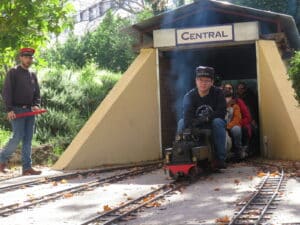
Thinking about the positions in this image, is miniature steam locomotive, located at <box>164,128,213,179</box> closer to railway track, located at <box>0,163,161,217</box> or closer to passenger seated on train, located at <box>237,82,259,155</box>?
railway track, located at <box>0,163,161,217</box>

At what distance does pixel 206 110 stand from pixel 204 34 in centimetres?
427

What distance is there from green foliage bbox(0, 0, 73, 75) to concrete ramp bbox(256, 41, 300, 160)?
4540mm

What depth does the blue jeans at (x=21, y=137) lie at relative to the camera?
Answer: 9.88 metres

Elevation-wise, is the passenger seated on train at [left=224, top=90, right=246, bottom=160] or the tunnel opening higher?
the tunnel opening

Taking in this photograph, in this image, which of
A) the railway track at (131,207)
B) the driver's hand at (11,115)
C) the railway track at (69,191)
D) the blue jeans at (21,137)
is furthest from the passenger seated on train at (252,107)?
the driver's hand at (11,115)

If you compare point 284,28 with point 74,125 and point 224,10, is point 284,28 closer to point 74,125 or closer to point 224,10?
point 224,10

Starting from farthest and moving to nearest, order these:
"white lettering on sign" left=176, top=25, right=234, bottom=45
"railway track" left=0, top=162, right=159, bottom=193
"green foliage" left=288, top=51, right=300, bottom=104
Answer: "white lettering on sign" left=176, top=25, right=234, bottom=45 → "green foliage" left=288, top=51, right=300, bottom=104 → "railway track" left=0, top=162, right=159, bottom=193

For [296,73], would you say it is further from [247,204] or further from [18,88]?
[18,88]

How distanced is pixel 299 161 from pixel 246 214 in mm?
5870

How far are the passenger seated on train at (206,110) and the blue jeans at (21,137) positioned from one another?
263 cm

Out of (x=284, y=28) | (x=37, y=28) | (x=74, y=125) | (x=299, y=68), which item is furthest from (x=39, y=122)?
(x=299, y=68)

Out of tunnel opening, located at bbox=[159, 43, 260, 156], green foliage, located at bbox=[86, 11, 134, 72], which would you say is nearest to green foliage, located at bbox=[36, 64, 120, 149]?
tunnel opening, located at bbox=[159, 43, 260, 156]

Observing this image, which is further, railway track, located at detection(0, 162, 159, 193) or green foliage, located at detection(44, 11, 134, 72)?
green foliage, located at detection(44, 11, 134, 72)

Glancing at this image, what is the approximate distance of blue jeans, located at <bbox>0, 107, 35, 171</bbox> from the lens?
9875 mm
